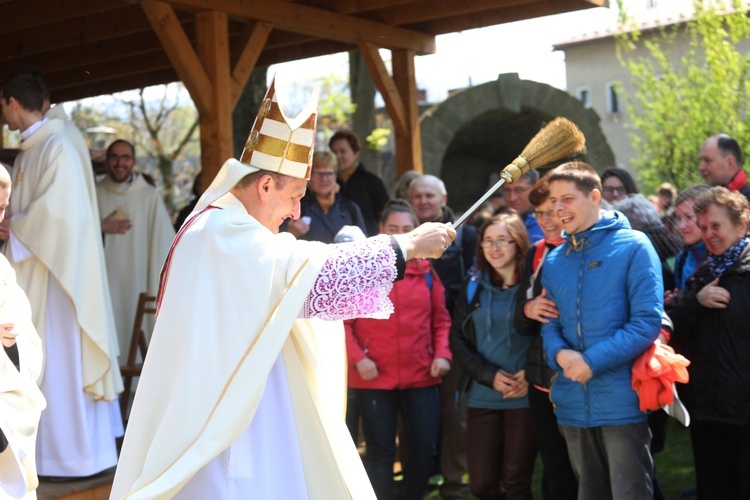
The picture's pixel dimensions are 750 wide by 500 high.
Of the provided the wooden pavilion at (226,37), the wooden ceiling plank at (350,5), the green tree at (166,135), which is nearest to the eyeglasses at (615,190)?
the wooden pavilion at (226,37)

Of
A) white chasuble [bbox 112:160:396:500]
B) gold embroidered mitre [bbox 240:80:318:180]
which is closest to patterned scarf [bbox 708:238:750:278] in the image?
white chasuble [bbox 112:160:396:500]

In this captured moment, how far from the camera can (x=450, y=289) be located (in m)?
6.91

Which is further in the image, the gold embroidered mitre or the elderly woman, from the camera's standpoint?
the elderly woman

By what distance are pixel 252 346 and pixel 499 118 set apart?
1364 cm

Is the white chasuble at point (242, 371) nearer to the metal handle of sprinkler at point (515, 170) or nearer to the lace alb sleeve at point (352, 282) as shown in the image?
the lace alb sleeve at point (352, 282)

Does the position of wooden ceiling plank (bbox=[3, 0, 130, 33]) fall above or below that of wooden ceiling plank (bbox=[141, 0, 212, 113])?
above

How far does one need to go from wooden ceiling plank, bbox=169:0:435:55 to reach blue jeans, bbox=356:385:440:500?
276 centimetres

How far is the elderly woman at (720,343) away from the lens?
17.2ft

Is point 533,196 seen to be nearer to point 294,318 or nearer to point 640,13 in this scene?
point 294,318

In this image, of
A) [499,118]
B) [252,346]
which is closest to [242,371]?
[252,346]

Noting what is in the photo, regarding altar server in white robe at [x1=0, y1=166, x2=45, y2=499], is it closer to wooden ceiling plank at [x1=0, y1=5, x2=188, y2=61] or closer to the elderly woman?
the elderly woman

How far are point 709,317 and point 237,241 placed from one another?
2.85 meters

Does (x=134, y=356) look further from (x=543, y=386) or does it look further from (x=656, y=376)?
(x=656, y=376)

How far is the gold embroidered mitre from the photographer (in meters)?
3.73
